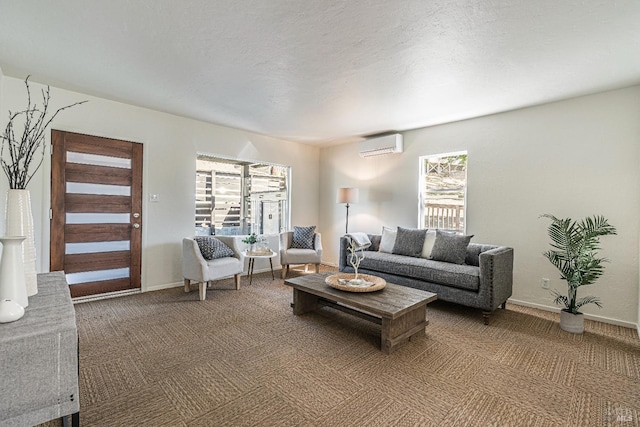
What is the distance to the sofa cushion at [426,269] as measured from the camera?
3193 millimetres

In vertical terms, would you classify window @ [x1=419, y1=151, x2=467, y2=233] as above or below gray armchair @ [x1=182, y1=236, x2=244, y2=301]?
above

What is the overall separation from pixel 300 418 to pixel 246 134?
443 centimetres

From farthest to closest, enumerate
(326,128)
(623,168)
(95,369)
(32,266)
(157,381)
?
(326,128) → (623,168) → (95,369) → (157,381) → (32,266)

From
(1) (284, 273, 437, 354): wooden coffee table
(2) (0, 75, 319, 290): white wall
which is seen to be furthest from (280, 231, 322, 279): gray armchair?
(1) (284, 273, 437, 354): wooden coffee table

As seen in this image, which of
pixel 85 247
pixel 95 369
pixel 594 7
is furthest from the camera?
pixel 85 247

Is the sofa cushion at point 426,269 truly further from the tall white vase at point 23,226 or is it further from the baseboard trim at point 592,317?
the tall white vase at point 23,226

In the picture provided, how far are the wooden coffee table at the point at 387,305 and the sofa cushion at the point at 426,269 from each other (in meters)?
0.62

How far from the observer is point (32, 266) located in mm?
1635

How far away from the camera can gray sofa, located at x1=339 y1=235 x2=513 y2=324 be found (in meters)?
3.05

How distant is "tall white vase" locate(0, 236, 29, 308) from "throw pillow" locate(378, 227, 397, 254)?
3918 mm

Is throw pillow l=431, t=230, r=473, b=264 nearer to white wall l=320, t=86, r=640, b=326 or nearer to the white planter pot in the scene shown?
white wall l=320, t=86, r=640, b=326

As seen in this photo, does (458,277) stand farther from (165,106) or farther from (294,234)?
(165,106)

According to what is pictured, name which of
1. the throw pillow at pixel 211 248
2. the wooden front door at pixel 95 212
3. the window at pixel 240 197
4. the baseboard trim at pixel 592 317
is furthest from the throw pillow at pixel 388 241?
the wooden front door at pixel 95 212

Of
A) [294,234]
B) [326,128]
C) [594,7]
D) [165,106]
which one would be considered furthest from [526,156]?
[165,106]
